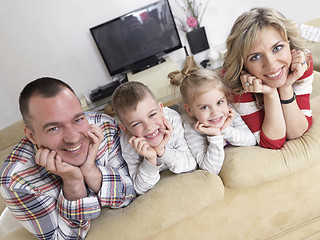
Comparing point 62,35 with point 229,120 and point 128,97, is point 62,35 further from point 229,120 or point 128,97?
point 229,120

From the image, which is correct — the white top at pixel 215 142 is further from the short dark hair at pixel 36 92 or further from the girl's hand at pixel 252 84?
the short dark hair at pixel 36 92

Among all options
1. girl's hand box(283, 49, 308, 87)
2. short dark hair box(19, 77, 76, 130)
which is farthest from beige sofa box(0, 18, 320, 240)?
short dark hair box(19, 77, 76, 130)

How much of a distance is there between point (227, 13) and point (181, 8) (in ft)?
2.17

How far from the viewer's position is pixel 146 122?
1.11 metres

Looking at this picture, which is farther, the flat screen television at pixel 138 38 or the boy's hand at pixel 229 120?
the flat screen television at pixel 138 38

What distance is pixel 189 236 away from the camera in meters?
1.16

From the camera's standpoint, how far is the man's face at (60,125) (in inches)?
36.8

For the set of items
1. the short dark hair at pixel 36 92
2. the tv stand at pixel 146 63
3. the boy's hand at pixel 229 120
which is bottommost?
the tv stand at pixel 146 63

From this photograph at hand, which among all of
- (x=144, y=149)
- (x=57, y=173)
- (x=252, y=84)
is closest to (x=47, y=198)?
(x=57, y=173)

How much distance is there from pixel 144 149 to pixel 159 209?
0.77ft

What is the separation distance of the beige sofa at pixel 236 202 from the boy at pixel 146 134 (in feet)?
0.20

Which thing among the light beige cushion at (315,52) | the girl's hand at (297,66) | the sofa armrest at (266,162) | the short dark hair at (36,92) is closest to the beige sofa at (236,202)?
the sofa armrest at (266,162)

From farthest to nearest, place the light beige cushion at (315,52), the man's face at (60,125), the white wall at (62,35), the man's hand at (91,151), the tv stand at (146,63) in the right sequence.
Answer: the tv stand at (146,63)
the white wall at (62,35)
the light beige cushion at (315,52)
the man's hand at (91,151)
the man's face at (60,125)

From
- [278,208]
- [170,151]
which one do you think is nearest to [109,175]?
[170,151]
